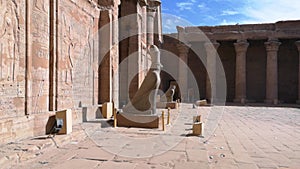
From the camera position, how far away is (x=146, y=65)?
1964 centimetres

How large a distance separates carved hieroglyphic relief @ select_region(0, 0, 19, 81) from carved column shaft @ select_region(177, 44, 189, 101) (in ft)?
76.0

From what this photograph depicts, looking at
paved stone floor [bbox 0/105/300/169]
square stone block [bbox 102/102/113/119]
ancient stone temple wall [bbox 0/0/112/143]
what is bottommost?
paved stone floor [bbox 0/105/300/169]

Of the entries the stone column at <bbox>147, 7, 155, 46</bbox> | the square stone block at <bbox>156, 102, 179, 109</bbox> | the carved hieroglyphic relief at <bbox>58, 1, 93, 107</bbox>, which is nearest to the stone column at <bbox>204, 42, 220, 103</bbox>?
the stone column at <bbox>147, 7, 155, 46</bbox>

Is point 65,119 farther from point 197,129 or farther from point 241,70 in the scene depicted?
point 241,70

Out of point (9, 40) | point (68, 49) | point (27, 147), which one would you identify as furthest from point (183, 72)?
point (27, 147)

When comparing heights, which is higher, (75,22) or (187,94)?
(75,22)

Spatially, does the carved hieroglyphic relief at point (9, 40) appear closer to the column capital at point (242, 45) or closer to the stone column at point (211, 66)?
the stone column at point (211, 66)

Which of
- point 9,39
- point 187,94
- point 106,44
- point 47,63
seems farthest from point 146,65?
point 9,39

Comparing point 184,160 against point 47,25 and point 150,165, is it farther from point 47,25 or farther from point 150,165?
point 47,25

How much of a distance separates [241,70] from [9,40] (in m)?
25.1

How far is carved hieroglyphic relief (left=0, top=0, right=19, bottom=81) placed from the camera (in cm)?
561

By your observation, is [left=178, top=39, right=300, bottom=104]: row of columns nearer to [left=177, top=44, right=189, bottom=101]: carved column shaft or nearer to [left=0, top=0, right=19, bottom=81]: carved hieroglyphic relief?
[left=177, top=44, right=189, bottom=101]: carved column shaft

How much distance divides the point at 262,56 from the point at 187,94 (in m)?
10.1

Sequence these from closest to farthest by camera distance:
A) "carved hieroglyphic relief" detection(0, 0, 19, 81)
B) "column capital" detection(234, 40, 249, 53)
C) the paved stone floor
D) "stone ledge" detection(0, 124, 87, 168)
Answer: "stone ledge" detection(0, 124, 87, 168) → the paved stone floor → "carved hieroglyphic relief" detection(0, 0, 19, 81) → "column capital" detection(234, 40, 249, 53)
